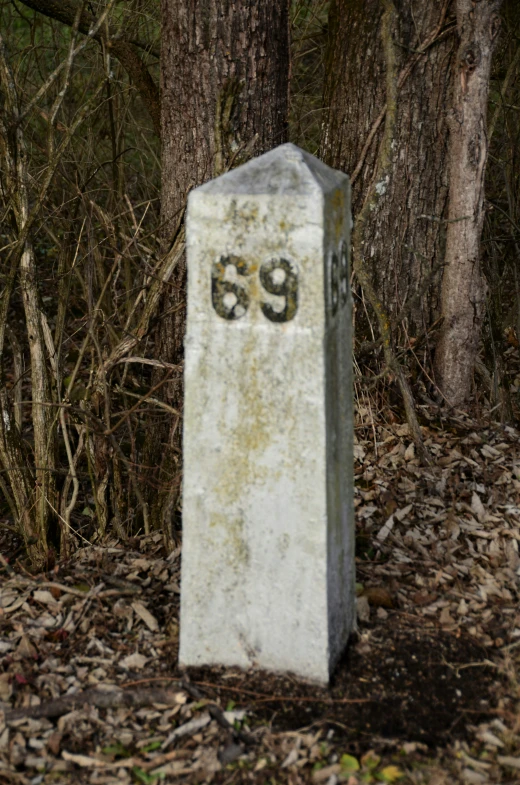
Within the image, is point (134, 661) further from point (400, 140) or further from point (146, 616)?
point (400, 140)

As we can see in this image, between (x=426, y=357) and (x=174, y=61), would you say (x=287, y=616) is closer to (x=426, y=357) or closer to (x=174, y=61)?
(x=426, y=357)

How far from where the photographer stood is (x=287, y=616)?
297 cm

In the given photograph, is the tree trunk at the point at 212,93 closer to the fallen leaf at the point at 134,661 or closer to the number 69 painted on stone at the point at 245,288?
the fallen leaf at the point at 134,661

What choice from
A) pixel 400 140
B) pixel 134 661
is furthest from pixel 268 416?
pixel 400 140

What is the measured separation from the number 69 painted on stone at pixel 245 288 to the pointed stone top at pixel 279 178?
213 millimetres

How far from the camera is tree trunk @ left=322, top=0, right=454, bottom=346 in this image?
4.89m

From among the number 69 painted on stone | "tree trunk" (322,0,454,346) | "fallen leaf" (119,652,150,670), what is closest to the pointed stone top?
the number 69 painted on stone

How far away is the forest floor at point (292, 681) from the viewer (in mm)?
2764

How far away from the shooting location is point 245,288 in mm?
2748

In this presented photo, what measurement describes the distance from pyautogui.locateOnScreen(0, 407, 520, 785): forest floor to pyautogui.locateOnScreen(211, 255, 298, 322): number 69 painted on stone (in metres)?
0.95

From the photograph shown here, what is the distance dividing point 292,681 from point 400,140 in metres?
3.22

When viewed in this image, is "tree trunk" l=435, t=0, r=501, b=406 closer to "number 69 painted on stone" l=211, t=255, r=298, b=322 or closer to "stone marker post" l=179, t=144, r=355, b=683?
"stone marker post" l=179, t=144, r=355, b=683

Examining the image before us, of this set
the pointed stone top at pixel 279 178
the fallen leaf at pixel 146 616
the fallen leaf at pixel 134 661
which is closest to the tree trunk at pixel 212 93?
the fallen leaf at pixel 146 616

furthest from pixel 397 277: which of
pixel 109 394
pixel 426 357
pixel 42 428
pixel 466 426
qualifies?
pixel 42 428
